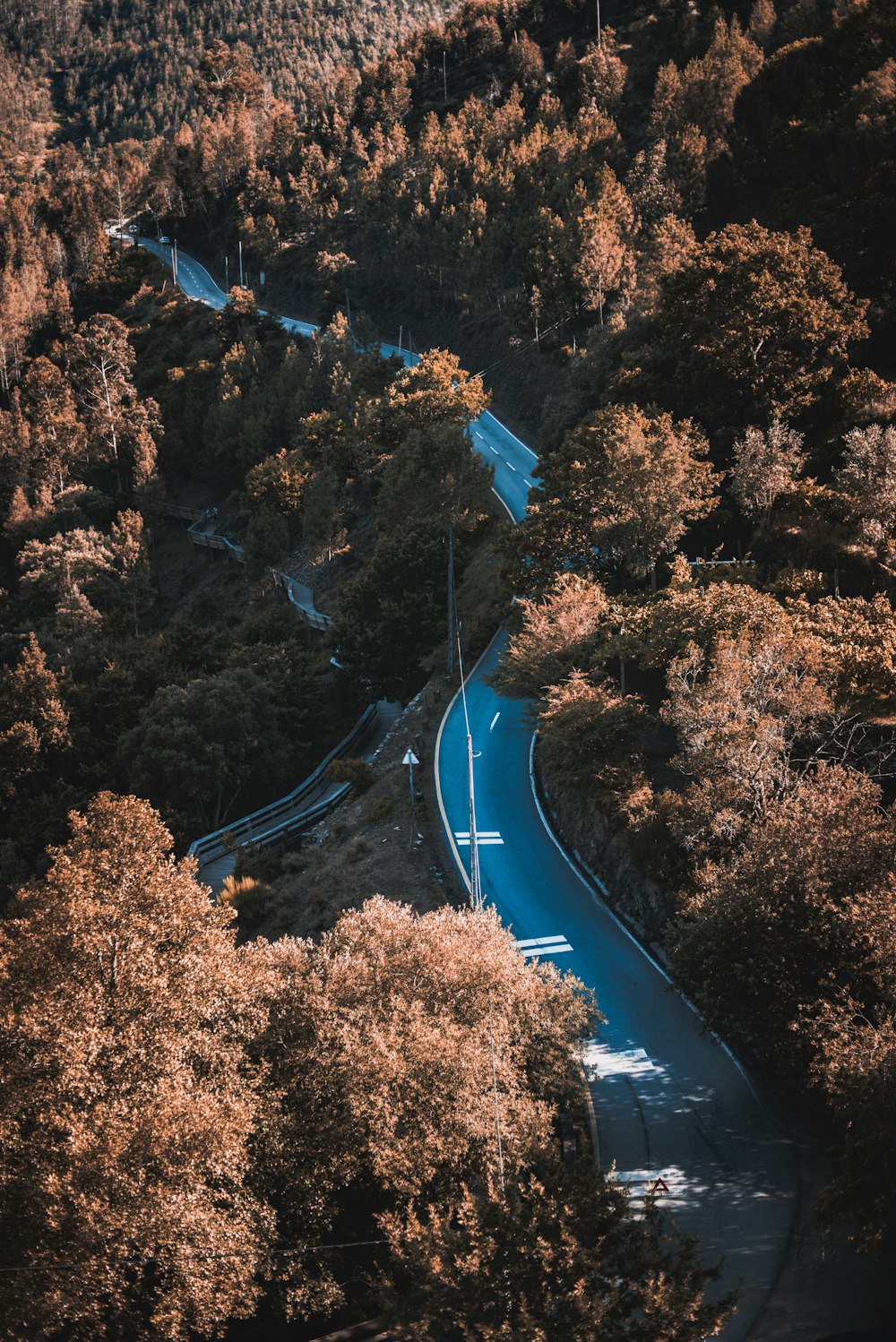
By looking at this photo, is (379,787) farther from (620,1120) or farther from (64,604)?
(64,604)

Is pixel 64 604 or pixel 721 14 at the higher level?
pixel 721 14

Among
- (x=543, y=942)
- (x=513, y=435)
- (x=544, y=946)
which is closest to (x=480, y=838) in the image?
(x=543, y=942)

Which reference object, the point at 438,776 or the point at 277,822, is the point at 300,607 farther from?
the point at 438,776

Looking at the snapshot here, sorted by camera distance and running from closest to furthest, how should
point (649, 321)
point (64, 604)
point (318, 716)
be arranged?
1. point (318, 716)
2. point (649, 321)
3. point (64, 604)

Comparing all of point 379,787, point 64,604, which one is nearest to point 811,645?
point 379,787

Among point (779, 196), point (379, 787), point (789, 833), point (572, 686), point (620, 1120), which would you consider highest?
point (779, 196)
